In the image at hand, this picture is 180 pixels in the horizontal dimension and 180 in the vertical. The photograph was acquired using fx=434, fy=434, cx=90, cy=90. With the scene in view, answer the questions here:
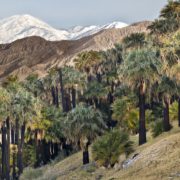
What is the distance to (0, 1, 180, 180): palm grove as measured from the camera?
34312 mm

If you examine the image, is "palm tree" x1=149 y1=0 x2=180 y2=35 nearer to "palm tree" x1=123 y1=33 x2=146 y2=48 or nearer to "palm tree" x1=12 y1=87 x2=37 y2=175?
"palm tree" x1=123 y1=33 x2=146 y2=48

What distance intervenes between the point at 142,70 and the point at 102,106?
29.9 m

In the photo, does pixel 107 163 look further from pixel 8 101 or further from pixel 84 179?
pixel 8 101

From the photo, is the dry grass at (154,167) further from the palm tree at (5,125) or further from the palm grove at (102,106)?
the palm tree at (5,125)

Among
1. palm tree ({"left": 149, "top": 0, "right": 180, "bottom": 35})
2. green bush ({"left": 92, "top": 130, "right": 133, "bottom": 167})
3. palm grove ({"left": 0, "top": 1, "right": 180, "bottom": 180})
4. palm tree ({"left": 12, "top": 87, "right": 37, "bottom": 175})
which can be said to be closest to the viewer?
green bush ({"left": 92, "top": 130, "right": 133, "bottom": 167})

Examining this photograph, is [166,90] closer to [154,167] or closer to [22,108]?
[22,108]

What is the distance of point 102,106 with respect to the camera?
68125 millimetres

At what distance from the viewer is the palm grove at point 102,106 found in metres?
34.3

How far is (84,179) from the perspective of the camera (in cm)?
3177

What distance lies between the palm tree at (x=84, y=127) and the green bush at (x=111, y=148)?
6292 mm

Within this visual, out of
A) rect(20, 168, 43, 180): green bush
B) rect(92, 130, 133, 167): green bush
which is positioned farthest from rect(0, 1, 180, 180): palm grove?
rect(20, 168, 43, 180): green bush

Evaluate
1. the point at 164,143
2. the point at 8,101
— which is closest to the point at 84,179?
the point at 164,143

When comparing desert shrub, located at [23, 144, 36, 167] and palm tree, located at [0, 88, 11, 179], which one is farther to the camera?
desert shrub, located at [23, 144, 36, 167]

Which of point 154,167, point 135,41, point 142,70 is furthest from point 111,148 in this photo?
point 135,41
